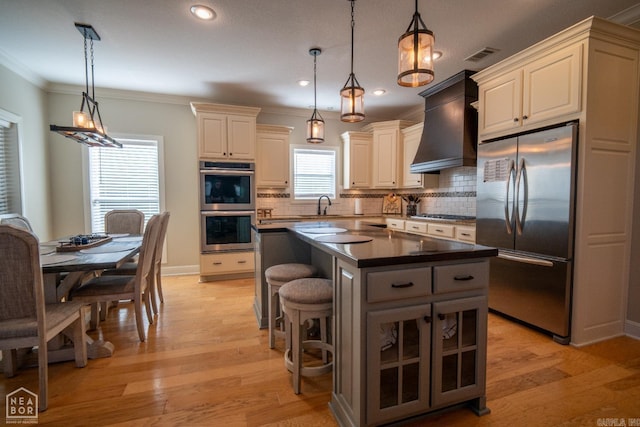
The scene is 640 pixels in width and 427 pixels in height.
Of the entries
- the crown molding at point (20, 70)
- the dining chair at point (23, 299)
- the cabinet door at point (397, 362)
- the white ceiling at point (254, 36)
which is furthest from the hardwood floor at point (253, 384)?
the crown molding at point (20, 70)

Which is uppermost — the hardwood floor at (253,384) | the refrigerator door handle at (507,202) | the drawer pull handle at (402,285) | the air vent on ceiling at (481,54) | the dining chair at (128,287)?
the air vent on ceiling at (481,54)

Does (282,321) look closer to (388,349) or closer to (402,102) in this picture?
(388,349)

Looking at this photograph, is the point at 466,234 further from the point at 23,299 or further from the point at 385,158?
the point at 23,299

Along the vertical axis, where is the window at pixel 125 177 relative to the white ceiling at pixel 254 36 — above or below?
below

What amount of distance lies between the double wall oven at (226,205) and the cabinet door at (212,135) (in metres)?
0.14

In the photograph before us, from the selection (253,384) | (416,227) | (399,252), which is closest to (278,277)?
(253,384)

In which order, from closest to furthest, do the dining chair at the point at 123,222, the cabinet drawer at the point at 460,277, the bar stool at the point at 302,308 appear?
the cabinet drawer at the point at 460,277, the bar stool at the point at 302,308, the dining chair at the point at 123,222

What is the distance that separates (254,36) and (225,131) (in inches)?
66.4

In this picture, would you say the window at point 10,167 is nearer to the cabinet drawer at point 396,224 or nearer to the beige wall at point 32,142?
the beige wall at point 32,142

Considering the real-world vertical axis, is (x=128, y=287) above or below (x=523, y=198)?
below

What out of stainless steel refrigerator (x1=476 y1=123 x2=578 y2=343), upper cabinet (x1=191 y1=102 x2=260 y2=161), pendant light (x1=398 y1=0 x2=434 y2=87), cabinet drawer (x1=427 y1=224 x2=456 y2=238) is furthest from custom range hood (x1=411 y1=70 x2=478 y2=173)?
upper cabinet (x1=191 y1=102 x2=260 y2=161)

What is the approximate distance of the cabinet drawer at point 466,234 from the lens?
3.21 metres

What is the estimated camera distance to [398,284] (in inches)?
53.7

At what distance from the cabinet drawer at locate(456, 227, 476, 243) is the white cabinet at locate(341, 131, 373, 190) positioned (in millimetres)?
2085
